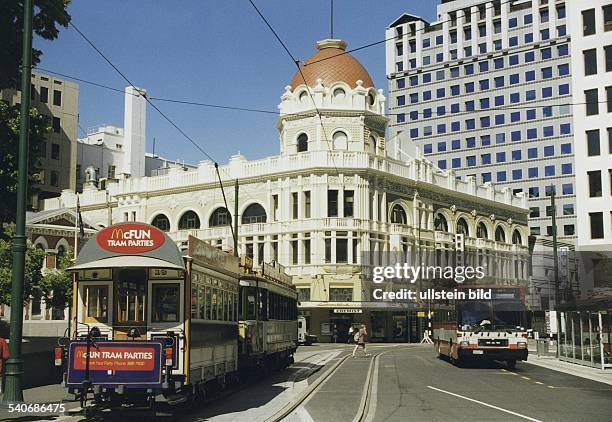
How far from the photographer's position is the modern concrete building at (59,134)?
85312mm

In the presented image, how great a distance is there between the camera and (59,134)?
284ft

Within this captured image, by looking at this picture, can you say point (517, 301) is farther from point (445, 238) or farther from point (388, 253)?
point (445, 238)

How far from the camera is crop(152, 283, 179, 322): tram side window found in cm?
1498

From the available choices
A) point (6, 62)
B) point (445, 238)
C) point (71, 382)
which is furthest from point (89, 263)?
point (445, 238)

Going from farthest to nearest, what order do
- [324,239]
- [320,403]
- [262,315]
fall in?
[324,239] → [262,315] → [320,403]

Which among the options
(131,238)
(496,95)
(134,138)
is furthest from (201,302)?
(496,95)

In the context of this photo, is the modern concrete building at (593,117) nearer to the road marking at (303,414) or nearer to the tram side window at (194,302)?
the road marking at (303,414)

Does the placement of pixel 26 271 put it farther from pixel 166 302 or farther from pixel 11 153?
pixel 166 302

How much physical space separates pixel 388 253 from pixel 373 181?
5.79 meters

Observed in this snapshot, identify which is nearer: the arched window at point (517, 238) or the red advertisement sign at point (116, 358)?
the red advertisement sign at point (116, 358)

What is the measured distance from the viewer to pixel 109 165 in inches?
3632

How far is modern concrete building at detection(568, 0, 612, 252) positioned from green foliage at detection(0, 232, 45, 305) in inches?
1146

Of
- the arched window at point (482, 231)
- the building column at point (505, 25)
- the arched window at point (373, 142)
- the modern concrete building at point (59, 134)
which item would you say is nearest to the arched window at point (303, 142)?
the arched window at point (373, 142)

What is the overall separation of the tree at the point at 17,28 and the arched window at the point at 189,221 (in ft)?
155
